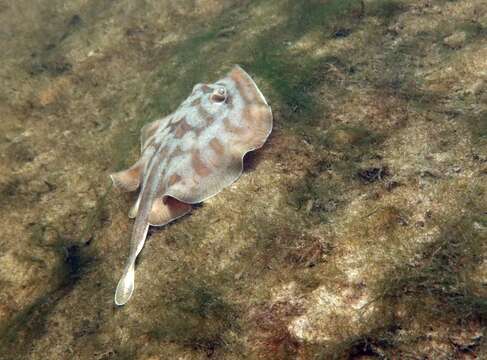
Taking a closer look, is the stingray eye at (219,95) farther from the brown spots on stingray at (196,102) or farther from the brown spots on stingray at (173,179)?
the brown spots on stingray at (173,179)

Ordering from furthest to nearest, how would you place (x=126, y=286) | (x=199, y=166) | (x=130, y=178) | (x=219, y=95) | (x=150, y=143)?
1. (x=150, y=143)
2. (x=130, y=178)
3. (x=219, y=95)
4. (x=199, y=166)
5. (x=126, y=286)

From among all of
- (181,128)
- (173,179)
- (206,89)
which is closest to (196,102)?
(206,89)

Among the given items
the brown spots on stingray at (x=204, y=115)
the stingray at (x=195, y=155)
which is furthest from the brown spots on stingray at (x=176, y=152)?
the brown spots on stingray at (x=204, y=115)

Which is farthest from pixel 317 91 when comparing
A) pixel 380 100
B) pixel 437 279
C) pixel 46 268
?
pixel 46 268

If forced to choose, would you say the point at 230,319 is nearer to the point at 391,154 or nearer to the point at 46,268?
the point at 391,154

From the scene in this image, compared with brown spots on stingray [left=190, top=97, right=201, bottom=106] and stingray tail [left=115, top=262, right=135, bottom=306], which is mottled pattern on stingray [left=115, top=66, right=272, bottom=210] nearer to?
brown spots on stingray [left=190, top=97, right=201, bottom=106]

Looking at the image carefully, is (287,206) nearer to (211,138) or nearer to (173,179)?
(211,138)

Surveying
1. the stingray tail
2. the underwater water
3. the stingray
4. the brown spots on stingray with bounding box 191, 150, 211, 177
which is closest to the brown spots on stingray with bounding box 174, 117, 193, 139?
the stingray
